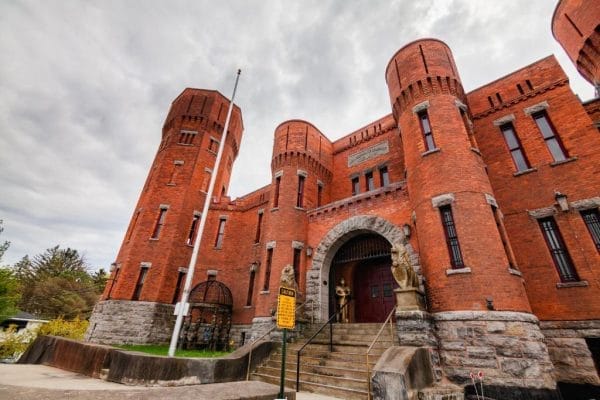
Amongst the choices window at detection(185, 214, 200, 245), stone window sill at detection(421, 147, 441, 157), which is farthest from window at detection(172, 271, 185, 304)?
stone window sill at detection(421, 147, 441, 157)

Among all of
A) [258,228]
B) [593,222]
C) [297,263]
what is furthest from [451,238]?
[258,228]

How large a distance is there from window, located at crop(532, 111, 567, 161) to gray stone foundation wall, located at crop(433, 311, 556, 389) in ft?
23.4

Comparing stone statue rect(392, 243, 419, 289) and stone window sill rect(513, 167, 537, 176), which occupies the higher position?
stone window sill rect(513, 167, 537, 176)

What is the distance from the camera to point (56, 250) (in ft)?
146

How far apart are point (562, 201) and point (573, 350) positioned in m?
5.03

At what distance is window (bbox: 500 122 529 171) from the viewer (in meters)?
11.8

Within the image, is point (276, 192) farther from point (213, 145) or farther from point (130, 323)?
point (130, 323)

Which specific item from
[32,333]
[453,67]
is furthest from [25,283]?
[453,67]

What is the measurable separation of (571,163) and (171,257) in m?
20.6

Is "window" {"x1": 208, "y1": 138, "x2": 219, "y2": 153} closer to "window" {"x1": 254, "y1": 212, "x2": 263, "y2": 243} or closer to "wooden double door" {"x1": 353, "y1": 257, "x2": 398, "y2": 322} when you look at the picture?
"window" {"x1": 254, "y1": 212, "x2": 263, "y2": 243}

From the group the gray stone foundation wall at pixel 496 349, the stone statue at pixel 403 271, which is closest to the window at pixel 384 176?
the stone statue at pixel 403 271

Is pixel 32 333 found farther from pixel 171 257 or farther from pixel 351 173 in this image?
pixel 351 173

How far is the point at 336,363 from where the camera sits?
852 cm

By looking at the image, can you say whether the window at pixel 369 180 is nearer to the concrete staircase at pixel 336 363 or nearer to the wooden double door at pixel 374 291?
the wooden double door at pixel 374 291
